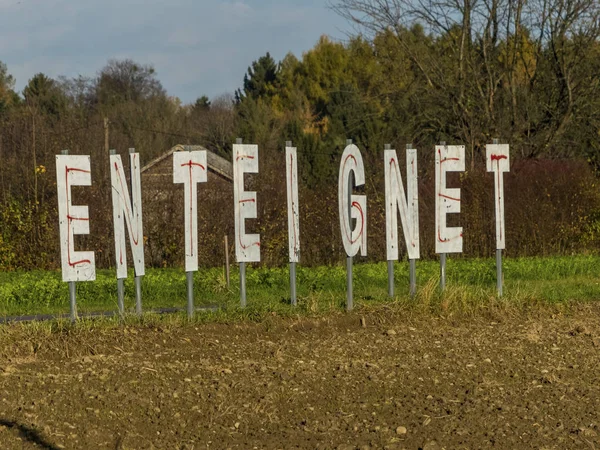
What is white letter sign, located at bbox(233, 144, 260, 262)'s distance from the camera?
12117mm

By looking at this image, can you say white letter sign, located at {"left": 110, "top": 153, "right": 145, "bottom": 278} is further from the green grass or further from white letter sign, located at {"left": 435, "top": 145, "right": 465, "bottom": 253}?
white letter sign, located at {"left": 435, "top": 145, "right": 465, "bottom": 253}

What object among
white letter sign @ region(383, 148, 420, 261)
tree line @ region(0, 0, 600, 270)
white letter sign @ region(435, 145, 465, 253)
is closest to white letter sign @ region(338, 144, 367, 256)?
white letter sign @ region(383, 148, 420, 261)

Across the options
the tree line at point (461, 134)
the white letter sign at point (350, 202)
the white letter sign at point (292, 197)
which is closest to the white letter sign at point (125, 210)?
the white letter sign at point (292, 197)

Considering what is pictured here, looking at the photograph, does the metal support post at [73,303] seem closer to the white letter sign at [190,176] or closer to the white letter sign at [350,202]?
the white letter sign at [190,176]

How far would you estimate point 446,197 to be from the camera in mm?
13258

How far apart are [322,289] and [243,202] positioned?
15.9 feet

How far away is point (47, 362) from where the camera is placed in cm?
923

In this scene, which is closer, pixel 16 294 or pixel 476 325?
pixel 476 325

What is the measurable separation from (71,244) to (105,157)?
18.9 meters

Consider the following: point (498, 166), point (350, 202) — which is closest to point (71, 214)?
point (350, 202)

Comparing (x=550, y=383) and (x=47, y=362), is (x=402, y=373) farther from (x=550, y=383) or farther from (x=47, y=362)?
(x=47, y=362)

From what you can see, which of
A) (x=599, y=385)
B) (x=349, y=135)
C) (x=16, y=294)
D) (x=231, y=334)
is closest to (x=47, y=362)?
(x=231, y=334)

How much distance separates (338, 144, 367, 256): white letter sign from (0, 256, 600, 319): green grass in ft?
2.76

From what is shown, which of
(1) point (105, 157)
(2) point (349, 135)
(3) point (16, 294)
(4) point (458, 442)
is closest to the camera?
(4) point (458, 442)
